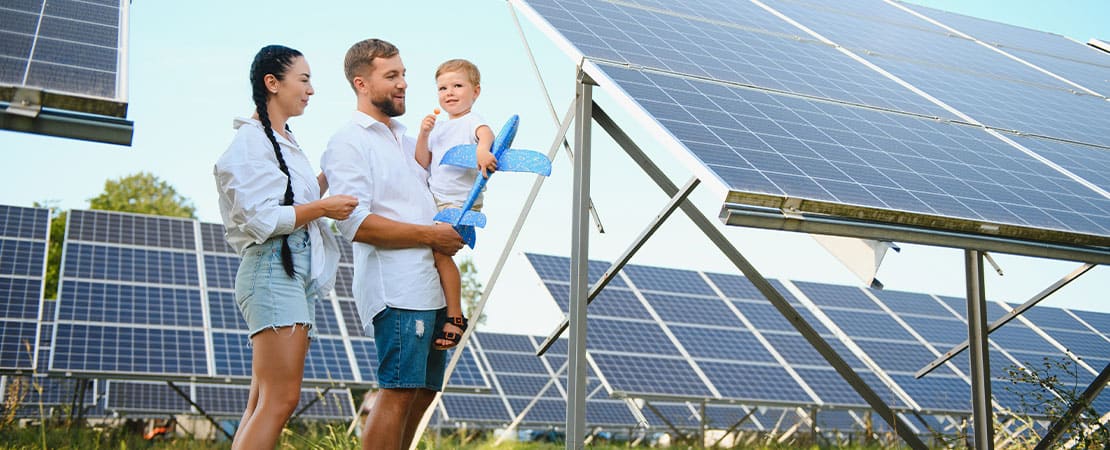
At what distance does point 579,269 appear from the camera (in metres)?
5.23

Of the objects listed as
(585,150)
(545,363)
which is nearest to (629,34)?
(585,150)

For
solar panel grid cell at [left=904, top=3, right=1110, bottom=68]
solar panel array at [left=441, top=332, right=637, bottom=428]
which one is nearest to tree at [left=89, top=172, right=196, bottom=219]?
solar panel array at [left=441, top=332, right=637, bottom=428]

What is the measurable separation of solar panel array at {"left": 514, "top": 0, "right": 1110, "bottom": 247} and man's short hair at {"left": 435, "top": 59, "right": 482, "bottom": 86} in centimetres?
90

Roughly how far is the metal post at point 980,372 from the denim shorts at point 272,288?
3627 mm

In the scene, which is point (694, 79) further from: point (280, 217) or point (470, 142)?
point (280, 217)

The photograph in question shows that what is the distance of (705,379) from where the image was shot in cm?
1369

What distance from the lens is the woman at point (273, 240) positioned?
134 inches

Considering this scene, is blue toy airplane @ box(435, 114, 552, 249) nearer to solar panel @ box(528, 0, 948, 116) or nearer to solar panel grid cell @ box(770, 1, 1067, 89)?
solar panel @ box(528, 0, 948, 116)

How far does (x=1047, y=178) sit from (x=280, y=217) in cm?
435

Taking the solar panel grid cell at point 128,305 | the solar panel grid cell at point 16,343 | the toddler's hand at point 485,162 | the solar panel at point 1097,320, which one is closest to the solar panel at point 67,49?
the toddler's hand at point 485,162

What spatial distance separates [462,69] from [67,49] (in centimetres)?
144

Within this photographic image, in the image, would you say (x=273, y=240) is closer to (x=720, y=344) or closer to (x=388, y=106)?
(x=388, y=106)

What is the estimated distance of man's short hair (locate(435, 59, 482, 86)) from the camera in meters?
4.34

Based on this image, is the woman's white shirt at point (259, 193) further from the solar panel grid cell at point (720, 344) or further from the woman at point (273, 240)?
the solar panel grid cell at point (720, 344)
